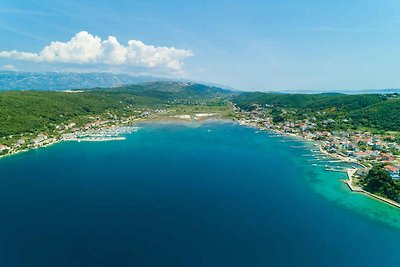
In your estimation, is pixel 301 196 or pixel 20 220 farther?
pixel 301 196

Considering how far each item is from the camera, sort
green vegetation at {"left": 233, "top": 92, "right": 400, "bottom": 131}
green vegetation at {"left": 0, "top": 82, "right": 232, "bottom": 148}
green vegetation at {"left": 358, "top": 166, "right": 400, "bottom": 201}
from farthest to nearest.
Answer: green vegetation at {"left": 233, "top": 92, "right": 400, "bottom": 131}
green vegetation at {"left": 0, "top": 82, "right": 232, "bottom": 148}
green vegetation at {"left": 358, "top": 166, "right": 400, "bottom": 201}

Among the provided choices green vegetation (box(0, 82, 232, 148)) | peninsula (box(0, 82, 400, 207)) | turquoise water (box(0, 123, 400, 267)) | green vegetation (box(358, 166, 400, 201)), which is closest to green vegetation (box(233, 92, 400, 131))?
peninsula (box(0, 82, 400, 207))

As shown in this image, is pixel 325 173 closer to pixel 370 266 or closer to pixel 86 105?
pixel 370 266

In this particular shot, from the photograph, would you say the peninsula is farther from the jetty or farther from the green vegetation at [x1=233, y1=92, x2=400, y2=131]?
the jetty

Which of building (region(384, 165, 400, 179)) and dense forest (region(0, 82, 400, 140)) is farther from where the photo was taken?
dense forest (region(0, 82, 400, 140))

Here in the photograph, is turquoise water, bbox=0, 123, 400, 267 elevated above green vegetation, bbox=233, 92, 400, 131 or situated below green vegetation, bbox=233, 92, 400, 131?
below

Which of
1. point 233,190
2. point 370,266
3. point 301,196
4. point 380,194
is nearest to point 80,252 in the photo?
point 233,190

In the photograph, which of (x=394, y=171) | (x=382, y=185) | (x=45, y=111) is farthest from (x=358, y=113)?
(x=45, y=111)

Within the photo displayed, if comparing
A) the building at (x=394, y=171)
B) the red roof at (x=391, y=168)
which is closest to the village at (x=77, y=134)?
the red roof at (x=391, y=168)

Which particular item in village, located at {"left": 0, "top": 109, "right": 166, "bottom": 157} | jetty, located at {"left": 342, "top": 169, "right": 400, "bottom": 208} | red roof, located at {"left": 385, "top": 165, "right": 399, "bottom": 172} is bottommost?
village, located at {"left": 0, "top": 109, "right": 166, "bottom": 157}
